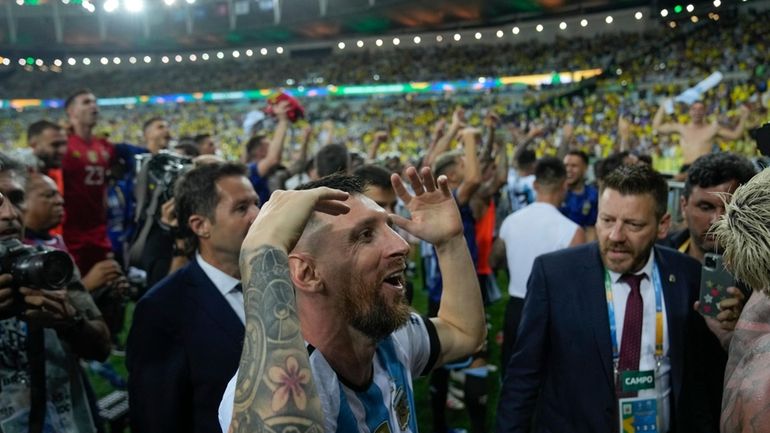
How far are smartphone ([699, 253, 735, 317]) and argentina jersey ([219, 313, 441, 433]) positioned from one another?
0.96 metres

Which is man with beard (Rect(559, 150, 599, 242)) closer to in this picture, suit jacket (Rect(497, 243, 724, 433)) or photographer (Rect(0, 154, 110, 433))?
suit jacket (Rect(497, 243, 724, 433))

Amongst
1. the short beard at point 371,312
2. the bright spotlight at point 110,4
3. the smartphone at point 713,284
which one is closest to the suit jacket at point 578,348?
the smartphone at point 713,284

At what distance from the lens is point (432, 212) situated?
83.5 inches

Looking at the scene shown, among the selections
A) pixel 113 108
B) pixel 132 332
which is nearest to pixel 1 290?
pixel 132 332

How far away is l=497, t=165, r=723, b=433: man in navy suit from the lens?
2400mm

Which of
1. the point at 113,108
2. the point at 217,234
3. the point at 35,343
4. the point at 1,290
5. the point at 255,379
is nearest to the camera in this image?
the point at 255,379

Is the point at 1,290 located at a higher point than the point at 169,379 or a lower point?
higher

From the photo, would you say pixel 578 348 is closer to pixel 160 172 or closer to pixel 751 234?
pixel 751 234

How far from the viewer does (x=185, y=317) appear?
2205mm

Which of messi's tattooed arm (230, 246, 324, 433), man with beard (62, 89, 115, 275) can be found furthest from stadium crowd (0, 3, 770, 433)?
man with beard (62, 89, 115, 275)

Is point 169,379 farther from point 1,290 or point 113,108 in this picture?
point 113,108

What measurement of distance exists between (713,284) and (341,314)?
1.35 m

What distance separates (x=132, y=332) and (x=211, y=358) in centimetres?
33

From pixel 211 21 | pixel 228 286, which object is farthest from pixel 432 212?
pixel 211 21
